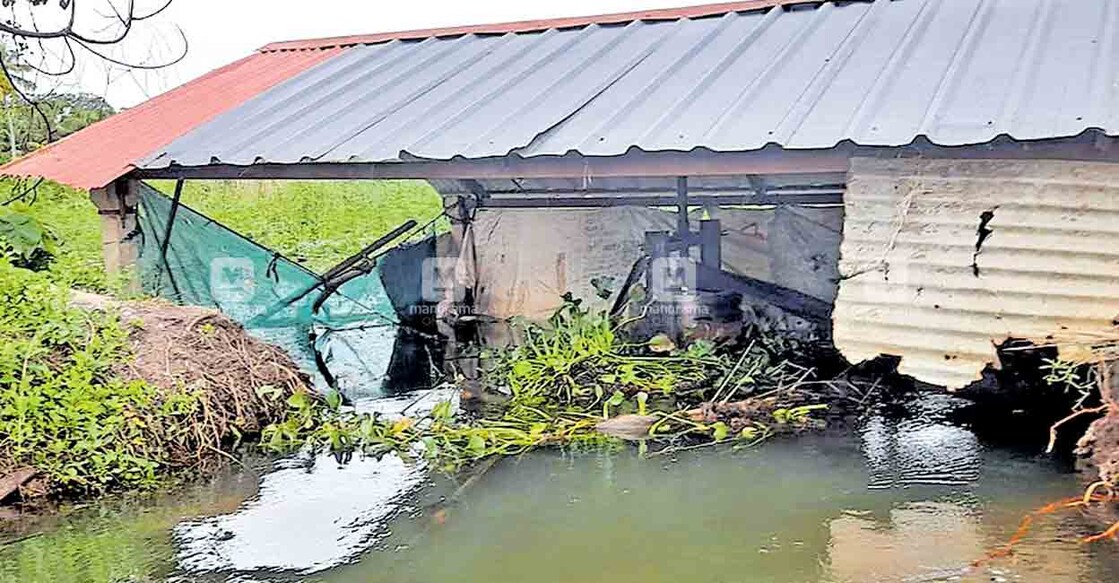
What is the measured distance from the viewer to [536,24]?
8500 millimetres

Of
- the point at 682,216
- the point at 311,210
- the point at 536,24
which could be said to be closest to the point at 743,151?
the point at 682,216

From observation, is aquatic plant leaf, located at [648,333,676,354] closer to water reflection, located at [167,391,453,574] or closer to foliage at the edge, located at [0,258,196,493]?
water reflection, located at [167,391,453,574]

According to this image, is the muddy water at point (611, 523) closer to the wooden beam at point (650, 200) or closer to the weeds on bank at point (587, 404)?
the weeds on bank at point (587, 404)

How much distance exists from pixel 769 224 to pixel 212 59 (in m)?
7.23

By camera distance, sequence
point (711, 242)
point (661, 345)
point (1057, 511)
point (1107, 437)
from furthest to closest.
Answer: point (711, 242) → point (661, 345) → point (1107, 437) → point (1057, 511)

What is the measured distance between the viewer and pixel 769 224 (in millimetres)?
7789

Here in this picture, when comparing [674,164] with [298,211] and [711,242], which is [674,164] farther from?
[298,211]

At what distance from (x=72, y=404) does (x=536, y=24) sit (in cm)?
517

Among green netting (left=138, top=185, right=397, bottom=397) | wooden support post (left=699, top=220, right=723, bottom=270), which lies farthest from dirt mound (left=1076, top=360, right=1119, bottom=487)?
green netting (left=138, top=185, right=397, bottom=397)

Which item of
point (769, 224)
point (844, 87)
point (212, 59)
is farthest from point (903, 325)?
point (212, 59)

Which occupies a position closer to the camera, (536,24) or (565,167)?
(565,167)

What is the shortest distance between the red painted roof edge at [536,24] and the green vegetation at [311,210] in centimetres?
245

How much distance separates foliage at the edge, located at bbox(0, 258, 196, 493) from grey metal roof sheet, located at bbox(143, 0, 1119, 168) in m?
1.81

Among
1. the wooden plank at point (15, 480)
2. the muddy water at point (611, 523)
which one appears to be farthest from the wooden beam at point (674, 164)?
the wooden plank at point (15, 480)
